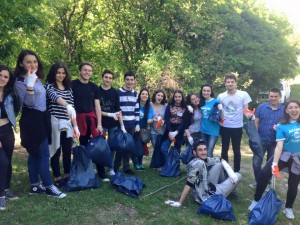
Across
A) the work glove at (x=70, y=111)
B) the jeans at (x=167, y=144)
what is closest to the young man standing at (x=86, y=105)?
the work glove at (x=70, y=111)

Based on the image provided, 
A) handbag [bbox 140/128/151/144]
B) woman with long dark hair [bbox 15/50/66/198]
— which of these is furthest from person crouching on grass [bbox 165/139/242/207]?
woman with long dark hair [bbox 15/50/66/198]

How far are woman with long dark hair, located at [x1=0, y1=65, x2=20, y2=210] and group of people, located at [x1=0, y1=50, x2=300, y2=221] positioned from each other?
0.01 m

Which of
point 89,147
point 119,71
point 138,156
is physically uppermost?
point 119,71

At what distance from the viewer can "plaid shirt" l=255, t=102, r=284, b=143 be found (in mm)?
5496

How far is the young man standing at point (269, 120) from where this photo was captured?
18.0 feet

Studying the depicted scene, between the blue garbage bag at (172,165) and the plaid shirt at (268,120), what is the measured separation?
5.10 feet

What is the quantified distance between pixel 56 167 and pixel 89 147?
23.1 inches

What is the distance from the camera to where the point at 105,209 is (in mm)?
4578

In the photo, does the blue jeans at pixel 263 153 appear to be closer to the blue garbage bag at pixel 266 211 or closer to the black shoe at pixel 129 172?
the blue garbage bag at pixel 266 211

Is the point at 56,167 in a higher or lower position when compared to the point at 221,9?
lower

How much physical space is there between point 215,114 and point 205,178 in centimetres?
121

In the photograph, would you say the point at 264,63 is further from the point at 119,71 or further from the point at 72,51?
the point at 72,51

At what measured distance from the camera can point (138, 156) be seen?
20.8ft

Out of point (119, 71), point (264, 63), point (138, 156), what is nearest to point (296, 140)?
point (138, 156)
